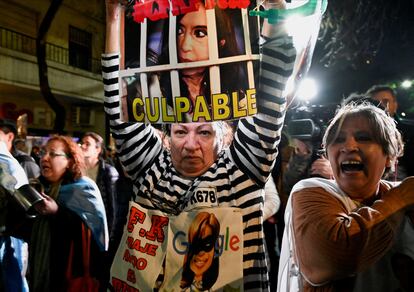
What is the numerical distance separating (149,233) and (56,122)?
42.5 feet

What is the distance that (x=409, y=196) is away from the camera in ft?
4.47

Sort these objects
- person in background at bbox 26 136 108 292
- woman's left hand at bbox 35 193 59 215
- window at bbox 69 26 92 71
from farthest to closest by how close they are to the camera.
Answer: window at bbox 69 26 92 71 < person in background at bbox 26 136 108 292 < woman's left hand at bbox 35 193 59 215

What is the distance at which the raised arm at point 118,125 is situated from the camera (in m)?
1.60

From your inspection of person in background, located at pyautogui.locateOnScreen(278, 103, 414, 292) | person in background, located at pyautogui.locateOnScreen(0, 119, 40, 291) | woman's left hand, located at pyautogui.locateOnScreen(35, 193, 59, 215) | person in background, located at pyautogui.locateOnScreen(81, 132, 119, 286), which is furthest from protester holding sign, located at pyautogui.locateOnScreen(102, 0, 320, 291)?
person in background, located at pyautogui.locateOnScreen(81, 132, 119, 286)

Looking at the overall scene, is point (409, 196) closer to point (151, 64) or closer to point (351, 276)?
point (351, 276)

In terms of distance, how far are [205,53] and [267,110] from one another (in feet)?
0.94

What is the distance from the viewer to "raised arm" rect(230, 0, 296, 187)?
1.42 m

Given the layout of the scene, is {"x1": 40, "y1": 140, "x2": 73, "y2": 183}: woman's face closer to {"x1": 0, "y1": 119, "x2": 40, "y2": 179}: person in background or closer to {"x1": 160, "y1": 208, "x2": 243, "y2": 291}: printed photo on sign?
{"x1": 0, "y1": 119, "x2": 40, "y2": 179}: person in background

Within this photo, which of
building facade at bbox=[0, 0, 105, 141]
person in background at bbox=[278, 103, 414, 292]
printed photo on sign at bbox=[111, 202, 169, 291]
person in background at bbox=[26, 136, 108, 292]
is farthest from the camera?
building facade at bbox=[0, 0, 105, 141]

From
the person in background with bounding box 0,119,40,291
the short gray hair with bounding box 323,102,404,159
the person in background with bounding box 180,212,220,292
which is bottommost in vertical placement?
the person in background with bounding box 0,119,40,291

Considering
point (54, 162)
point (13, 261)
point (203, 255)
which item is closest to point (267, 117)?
point (203, 255)

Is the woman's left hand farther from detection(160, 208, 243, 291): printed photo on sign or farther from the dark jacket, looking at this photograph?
detection(160, 208, 243, 291): printed photo on sign

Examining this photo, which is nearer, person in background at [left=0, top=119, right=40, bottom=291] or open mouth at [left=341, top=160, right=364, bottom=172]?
open mouth at [left=341, top=160, right=364, bottom=172]

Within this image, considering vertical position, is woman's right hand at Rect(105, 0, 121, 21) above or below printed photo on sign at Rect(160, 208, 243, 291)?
above
